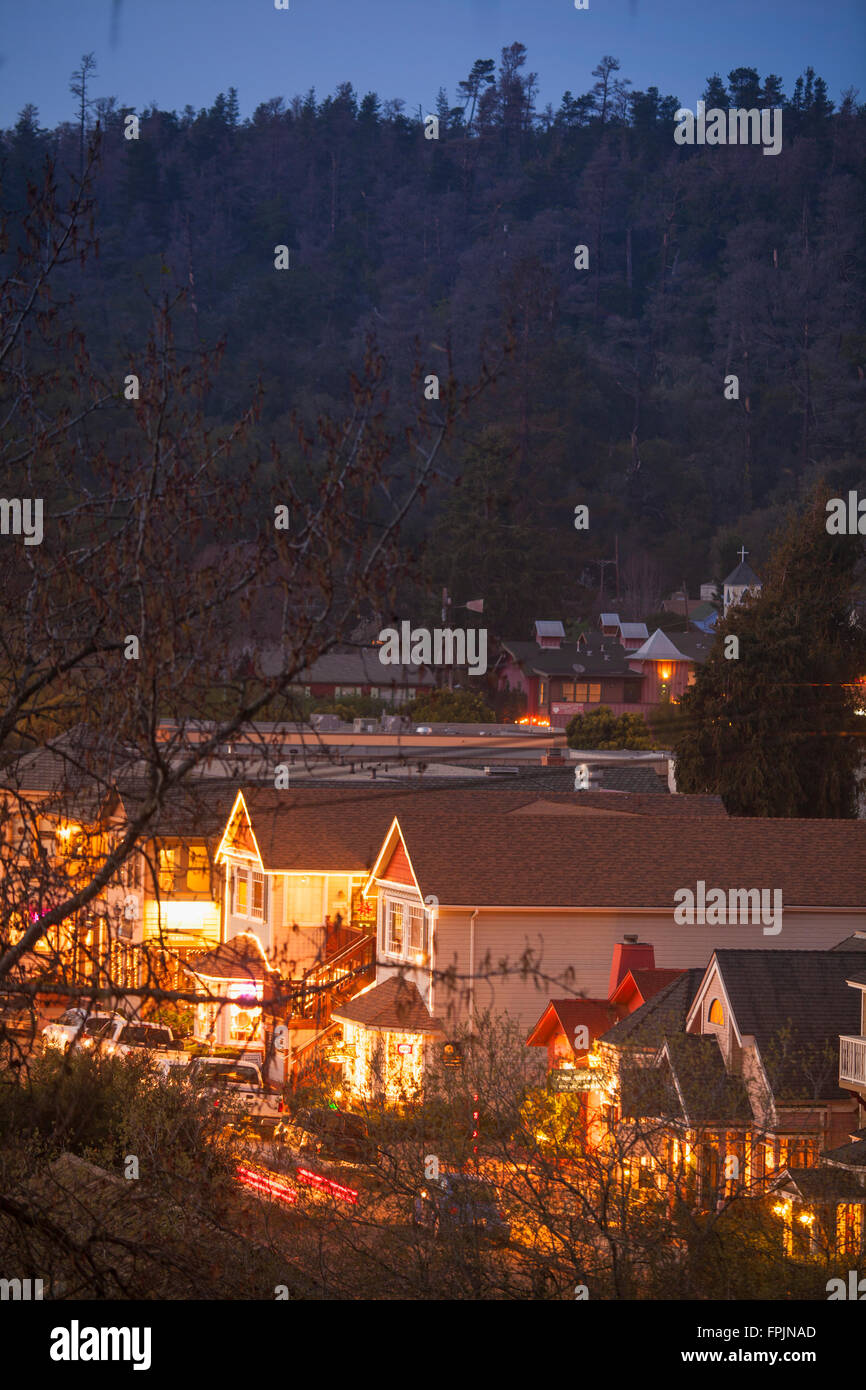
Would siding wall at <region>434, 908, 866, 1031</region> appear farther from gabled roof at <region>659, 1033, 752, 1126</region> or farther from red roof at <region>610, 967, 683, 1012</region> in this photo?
gabled roof at <region>659, 1033, 752, 1126</region>

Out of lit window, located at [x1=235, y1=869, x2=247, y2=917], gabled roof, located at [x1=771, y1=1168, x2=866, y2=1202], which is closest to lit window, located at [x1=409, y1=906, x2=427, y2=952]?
lit window, located at [x1=235, y1=869, x2=247, y2=917]

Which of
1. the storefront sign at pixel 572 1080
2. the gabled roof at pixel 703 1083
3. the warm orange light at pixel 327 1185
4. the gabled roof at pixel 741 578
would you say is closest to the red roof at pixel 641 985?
the storefront sign at pixel 572 1080

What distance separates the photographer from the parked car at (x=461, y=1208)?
1633 cm

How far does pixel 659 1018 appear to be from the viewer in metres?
22.5

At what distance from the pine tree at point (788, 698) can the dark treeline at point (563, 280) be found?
47.8 feet

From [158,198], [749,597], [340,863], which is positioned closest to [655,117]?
[158,198]

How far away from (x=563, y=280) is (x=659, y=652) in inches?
2134

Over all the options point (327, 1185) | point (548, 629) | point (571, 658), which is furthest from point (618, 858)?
point (548, 629)

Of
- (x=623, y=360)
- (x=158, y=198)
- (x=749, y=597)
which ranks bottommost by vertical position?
(x=749, y=597)

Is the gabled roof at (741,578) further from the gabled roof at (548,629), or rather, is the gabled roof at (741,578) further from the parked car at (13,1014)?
the parked car at (13,1014)

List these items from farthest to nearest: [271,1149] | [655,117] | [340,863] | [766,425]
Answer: [655,117]
[766,425]
[340,863]
[271,1149]
